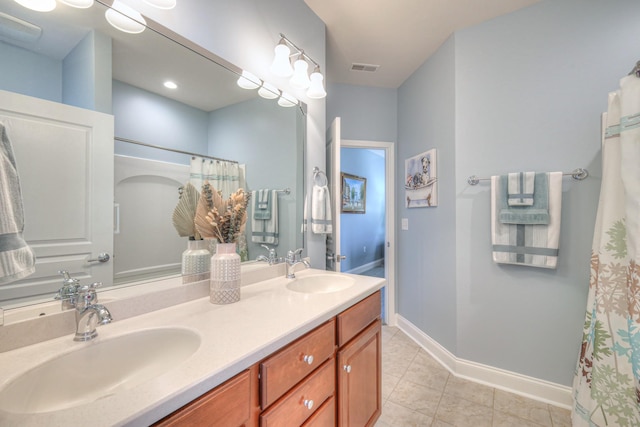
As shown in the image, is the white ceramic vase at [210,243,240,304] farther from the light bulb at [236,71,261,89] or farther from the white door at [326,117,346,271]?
the white door at [326,117,346,271]

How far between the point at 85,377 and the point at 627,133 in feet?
7.38

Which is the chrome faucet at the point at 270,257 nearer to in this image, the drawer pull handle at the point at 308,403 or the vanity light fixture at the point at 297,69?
the drawer pull handle at the point at 308,403

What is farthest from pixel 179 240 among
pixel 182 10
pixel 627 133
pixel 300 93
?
pixel 627 133

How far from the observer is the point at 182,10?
3.70 ft

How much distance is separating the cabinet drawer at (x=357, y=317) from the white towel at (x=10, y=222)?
100 cm

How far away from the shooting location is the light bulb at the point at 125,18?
937 millimetres

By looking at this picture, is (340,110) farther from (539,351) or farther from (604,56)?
(539,351)

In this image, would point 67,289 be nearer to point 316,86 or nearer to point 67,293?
point 67,293

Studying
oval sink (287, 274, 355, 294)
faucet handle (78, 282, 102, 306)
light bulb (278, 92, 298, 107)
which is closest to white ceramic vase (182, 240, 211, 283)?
faucet handle (78, 282, 102, 306)

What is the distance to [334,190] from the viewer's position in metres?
2.02

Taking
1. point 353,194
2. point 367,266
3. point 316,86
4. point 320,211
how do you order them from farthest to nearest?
point 367,266, point 353,194, point 320,211, point 316,86

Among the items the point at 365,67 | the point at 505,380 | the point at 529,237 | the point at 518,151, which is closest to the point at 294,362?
the point at 529,237

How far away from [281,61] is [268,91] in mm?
187

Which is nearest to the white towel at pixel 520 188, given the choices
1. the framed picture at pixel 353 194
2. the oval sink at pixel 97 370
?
the oval sink at pixel 97 370
